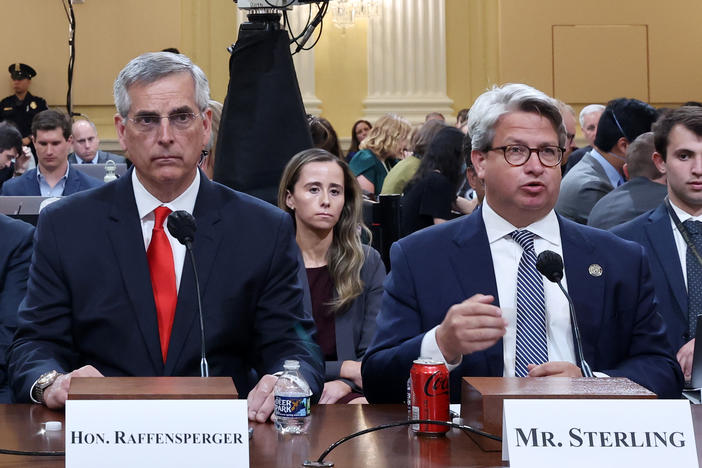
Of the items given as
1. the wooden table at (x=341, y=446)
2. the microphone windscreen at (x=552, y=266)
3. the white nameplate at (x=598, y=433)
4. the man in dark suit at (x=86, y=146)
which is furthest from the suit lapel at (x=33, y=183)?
the white nameplate at (x=598, y=433)

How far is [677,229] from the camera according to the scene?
355 cm

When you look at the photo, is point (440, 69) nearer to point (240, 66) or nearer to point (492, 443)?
point (240, 66)

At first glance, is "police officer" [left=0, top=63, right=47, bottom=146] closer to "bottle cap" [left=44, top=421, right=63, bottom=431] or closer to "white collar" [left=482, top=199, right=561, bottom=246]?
"white collar" [left=482, top=199, right=561, bottom=246]

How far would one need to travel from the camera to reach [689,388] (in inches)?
111

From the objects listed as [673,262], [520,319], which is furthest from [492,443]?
[673,262]

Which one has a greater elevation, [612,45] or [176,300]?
[612,45]

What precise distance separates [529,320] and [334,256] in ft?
5.36

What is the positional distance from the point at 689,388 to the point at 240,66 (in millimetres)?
2058

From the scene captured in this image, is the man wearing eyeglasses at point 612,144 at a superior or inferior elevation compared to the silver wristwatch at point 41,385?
superior

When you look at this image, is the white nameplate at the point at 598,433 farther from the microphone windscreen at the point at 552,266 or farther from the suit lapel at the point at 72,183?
the suit lapel at the point at 72,183

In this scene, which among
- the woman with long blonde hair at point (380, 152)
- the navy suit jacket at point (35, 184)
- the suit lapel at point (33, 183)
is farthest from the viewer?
the woman with long blonde hair at point (380, 152)

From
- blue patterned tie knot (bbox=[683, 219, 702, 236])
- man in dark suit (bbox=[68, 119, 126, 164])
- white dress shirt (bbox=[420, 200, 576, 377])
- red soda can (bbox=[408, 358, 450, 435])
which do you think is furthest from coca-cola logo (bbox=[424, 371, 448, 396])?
man in dark suit (bbox=[68, 119, 126, 164])

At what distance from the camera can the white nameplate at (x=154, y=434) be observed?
1672mm

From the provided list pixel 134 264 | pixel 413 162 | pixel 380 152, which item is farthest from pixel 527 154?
pixel 380 152
